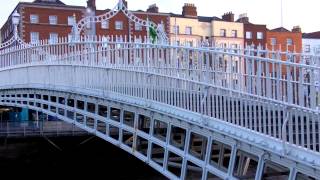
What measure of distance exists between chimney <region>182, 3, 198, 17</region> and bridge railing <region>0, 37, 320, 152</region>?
39.9 metres

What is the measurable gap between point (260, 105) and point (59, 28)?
138 ft

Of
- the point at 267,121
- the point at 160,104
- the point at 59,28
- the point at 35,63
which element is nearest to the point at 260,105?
the point at 267,121

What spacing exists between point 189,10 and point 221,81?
1817 inches

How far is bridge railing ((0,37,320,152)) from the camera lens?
9.27 m

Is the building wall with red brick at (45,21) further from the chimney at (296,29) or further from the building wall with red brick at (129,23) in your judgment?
the chimney at (296,29)

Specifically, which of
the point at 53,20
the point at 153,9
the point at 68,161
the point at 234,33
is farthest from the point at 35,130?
the point at 234,33

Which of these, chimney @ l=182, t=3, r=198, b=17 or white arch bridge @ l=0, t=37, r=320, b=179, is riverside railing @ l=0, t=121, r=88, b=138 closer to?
white arch bridge @ l=0, t=37, r=320, b=179

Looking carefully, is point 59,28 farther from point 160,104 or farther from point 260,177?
point 260,177

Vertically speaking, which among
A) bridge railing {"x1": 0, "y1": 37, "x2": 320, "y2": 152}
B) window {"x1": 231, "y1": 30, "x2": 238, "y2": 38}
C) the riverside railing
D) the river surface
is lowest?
the river surface

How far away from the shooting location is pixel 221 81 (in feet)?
36.7

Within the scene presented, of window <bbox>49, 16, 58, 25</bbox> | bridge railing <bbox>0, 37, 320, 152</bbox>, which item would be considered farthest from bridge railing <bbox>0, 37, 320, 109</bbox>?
window <bbox>49, 16, 58, 25</bbox>

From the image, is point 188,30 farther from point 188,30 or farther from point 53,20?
point 53,20

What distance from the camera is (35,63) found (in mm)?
19625

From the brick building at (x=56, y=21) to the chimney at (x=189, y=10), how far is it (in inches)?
115
